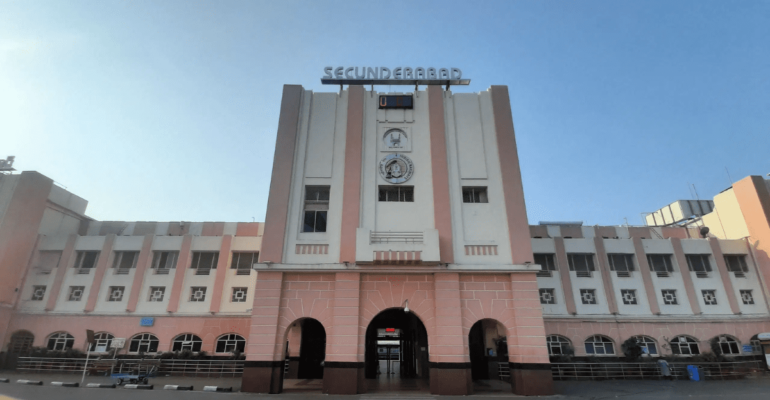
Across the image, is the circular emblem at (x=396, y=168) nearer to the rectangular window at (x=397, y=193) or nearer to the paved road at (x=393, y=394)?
the rectangular window at (x=397, y=193)

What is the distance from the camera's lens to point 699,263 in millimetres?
29625

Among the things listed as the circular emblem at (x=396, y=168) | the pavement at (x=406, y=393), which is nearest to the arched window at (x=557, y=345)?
the pavement at (x=406, y=393)

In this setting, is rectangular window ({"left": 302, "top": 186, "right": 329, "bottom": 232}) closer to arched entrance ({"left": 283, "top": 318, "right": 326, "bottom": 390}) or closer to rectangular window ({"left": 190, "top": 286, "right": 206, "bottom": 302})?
arched entrance ({"left": 283, "top": 318, "right": 326, "bottom": 390})

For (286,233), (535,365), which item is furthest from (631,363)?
(286,233)

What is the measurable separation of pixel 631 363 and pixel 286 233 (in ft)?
74.4

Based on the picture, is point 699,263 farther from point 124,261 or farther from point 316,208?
point 124,261

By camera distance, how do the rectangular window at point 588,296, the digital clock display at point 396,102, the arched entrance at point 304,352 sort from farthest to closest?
the rectangular window at point 588,296
the arched entrance at point 304,352
the digital clock display at point 396,102

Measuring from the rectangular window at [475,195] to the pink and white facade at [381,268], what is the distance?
73 mm

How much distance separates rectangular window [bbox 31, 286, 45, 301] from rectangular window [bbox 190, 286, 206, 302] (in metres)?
11.1

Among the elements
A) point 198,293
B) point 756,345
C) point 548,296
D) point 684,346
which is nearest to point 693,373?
point 684,346

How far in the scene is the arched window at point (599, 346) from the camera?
88.0 feet

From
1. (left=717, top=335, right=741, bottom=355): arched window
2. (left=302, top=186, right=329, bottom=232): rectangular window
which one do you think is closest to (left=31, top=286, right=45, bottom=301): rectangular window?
(left=302, top=186, right=329, bottom=232): rectangular window

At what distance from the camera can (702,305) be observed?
28031 millimetres

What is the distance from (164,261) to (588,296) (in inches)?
1279
